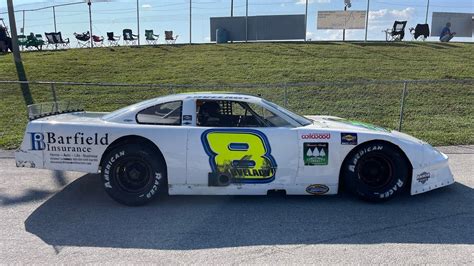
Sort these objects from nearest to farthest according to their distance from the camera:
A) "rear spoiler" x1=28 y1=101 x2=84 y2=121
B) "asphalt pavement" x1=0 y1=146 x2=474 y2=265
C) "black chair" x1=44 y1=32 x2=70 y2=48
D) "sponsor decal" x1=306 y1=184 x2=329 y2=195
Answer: "asphalt pavement" x1=0 y1=146 x2=474 y2=265
"sponsor decal" x1=306 y1=184 x2=329 y2=195
"rear spoiler" x1=28 y1=101 x2=84 y2=121
"black chair" x1=44 y1=32 x2=70 y2=48

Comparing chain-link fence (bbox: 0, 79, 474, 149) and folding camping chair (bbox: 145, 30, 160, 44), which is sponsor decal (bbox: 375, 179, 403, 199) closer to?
chain-link fence (bbox: 0, 79, 474, 149)

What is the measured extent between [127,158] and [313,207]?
2.26 m

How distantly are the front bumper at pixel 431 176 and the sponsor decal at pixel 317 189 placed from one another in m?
1.04

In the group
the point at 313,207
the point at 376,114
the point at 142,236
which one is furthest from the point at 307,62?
the point at 142,236

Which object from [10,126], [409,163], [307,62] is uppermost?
[307,62]

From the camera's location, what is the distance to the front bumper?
4.55 m

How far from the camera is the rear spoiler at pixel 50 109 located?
16.5 feet

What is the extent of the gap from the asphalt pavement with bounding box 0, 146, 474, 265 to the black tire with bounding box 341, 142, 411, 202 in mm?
151

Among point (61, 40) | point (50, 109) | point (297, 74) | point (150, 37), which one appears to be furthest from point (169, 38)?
point (50, 109)

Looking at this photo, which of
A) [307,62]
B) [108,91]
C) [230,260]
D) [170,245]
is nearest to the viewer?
[230,260]

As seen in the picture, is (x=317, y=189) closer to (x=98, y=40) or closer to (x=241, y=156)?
(x=241, y=156)

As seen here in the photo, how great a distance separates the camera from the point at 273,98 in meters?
11.2

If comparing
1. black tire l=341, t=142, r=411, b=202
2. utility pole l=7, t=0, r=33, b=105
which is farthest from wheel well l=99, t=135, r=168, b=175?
utility pole l=7, t=0, r=33, b=105

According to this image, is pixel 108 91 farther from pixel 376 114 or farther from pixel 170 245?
pixel 170 245
